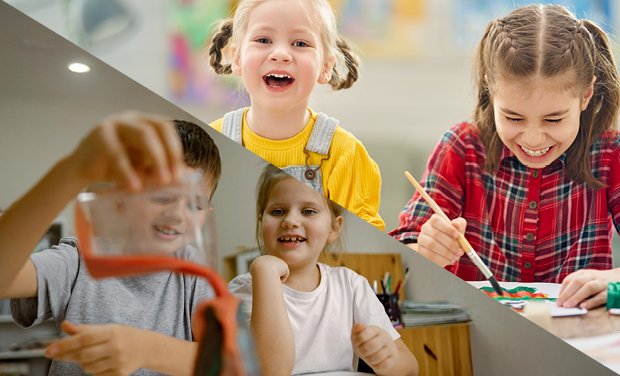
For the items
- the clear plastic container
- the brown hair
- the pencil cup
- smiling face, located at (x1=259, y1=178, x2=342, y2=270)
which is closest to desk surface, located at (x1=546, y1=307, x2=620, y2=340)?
the pencil cup

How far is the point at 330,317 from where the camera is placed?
0.76 meters

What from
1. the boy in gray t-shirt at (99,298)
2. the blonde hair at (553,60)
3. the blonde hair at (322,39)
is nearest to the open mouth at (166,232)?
the boy in gray t-shirt at (99,298)

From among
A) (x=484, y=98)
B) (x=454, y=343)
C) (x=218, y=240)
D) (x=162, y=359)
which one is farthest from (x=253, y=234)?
(x=484, y=98)

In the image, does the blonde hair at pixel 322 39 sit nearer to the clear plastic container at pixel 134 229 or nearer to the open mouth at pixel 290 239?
the open mouth at pixel 290 239

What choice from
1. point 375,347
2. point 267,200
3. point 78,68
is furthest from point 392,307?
point 78,68

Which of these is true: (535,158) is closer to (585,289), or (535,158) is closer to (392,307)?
(585,289)

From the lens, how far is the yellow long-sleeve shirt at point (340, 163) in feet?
2.90

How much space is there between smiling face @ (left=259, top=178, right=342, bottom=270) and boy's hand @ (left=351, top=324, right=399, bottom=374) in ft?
0.27

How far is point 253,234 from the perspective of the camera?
0.74 m

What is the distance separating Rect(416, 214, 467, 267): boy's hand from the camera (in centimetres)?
98

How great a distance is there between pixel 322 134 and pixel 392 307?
24 centimetres

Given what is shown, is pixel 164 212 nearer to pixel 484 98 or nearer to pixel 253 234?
pixel 253 234

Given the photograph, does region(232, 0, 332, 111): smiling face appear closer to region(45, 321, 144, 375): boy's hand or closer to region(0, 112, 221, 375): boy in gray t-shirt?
region(0, 112, 221, 375): boy in gray t-shirt

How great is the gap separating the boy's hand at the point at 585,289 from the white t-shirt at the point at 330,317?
306mm
